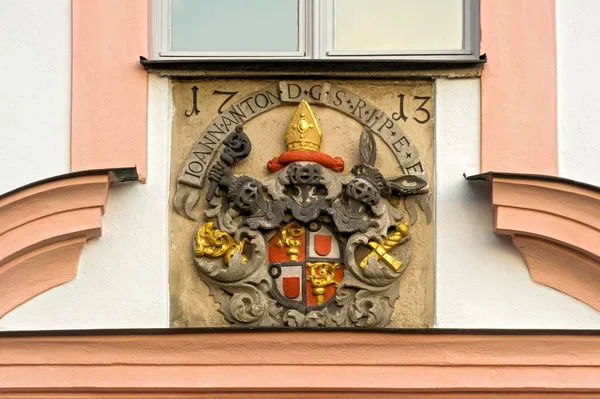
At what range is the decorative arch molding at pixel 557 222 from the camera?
26.8ft

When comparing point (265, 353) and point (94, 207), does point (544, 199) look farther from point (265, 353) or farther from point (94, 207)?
point (94, 207)

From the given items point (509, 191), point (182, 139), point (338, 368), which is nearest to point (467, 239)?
point (509, 191)

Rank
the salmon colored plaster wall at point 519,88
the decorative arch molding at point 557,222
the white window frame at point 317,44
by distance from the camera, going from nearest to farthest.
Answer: the decorative arch molding at point 557,222 < the salmon colored plaster wall at point 519,88 < the white window frame at point 317,44

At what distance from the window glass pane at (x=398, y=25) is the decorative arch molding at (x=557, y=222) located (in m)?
0.76

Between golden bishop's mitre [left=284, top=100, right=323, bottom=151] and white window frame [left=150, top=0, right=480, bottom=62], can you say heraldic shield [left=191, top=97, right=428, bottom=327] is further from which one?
white window frame [left=150, top=0, right=480, bottom=62]

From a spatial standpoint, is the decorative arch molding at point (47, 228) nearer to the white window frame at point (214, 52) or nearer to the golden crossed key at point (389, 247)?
the white window frame at point (214, 52)

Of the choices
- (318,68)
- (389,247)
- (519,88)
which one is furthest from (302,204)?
(519,88)

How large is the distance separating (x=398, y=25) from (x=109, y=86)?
1326mm

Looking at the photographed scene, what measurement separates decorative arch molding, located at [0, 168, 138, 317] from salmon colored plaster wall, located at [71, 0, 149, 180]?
5.9 inches

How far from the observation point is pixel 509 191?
26.9ft

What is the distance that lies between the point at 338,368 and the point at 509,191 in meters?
1.05

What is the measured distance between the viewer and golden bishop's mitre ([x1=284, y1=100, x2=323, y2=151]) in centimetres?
837

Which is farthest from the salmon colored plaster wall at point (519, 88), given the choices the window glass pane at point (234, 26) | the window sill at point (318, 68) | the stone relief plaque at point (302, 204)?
the window glass pane at point (234, 26)

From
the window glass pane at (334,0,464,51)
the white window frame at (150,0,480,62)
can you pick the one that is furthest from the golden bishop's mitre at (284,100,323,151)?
the window glass pane at (334,0,464,51)
